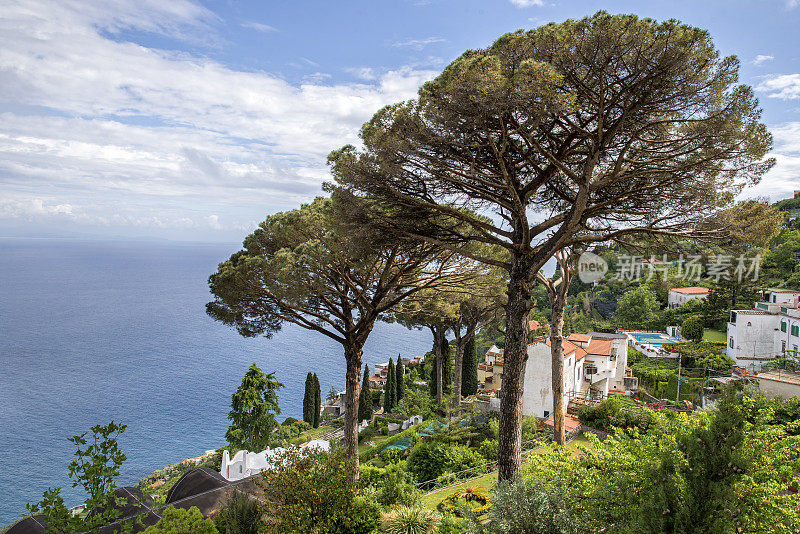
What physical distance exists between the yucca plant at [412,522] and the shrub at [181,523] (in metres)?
3.17

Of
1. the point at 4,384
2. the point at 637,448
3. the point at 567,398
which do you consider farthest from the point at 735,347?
the point at 4,384

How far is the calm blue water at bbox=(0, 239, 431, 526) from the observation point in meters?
34.1

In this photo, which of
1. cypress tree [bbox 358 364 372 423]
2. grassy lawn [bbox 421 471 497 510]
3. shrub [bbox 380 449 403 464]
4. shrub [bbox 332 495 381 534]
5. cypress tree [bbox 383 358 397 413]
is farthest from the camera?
cypress tree [bbox 383 358 397 413]

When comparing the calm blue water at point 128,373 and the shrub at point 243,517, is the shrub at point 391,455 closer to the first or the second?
the shrub at point 243,517

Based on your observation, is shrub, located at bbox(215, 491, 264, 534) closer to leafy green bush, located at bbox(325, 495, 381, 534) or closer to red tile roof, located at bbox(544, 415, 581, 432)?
leafy green bush, located at bbox(325, 495, 381, 534)

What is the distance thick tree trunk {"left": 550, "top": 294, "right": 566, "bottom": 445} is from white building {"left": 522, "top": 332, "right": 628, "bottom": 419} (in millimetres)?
2225

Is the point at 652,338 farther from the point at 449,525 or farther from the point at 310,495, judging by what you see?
the point at 310,495

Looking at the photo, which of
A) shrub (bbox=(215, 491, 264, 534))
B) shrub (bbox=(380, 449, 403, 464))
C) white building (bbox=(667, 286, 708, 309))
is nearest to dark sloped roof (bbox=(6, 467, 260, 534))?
shrub (bbox=(215, 491, 264, 534))

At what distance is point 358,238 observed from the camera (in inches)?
352

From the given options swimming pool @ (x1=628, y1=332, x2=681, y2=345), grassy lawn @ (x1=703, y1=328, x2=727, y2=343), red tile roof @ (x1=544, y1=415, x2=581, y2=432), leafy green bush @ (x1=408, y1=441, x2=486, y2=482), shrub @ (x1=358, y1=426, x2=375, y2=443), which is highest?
grassy lawn @ (x1=703, y1=328, x2=727, y2=343)

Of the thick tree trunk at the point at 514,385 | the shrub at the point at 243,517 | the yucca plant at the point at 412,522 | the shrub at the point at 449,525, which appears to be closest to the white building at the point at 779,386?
the thick tree trunk at the point at 514,385

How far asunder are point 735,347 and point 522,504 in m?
32.9

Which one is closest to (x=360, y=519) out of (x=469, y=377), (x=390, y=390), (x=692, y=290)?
(x=469, y=377)

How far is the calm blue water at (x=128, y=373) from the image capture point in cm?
3406
